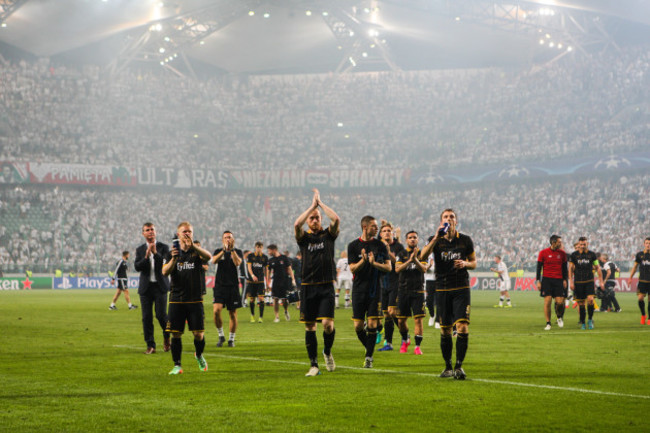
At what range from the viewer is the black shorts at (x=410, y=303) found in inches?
586

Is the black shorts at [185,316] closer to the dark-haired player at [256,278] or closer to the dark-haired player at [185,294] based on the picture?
the dark-haired player at [185,294]

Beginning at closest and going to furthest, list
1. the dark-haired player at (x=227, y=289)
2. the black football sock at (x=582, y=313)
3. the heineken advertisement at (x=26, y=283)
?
1. the dark-haired player at (x=227, y=289)
2. the black football sock at (x=582, y=313)
3. the heineken advertisement at (x=26, y=283)

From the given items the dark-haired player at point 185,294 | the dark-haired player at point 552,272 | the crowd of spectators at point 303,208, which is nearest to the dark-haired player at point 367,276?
the dark-haired player at point 185,294

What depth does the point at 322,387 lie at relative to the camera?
1028 cm

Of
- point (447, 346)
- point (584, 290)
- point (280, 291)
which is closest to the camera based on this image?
point (447, 346)

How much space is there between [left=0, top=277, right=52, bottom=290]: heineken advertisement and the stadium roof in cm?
1809

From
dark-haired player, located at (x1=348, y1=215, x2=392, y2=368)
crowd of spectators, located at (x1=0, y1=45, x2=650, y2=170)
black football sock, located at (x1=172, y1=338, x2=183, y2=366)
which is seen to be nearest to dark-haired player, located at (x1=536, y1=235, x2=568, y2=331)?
dark-haired player, located at (x1=348, y1=215, x2=392, y2=368)

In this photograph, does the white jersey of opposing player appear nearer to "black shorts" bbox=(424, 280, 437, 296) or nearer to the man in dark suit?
"black shorts" bbox=(424, 280, 437, 296)

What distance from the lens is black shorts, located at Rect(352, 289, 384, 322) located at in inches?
504

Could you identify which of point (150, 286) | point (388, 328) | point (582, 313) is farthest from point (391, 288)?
point (582, 313)

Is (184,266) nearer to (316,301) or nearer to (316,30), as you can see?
(316,301)

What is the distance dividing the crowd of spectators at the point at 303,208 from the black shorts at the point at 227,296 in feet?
113

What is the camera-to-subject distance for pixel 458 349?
1101 centimetres

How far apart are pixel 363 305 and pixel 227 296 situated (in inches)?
184
